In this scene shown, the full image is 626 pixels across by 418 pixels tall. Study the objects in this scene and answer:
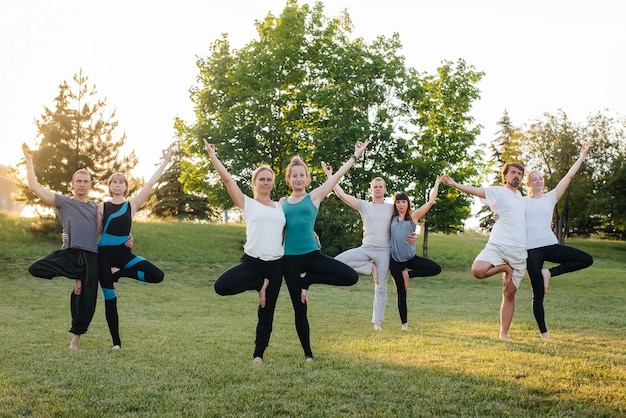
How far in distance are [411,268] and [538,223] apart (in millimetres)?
2389

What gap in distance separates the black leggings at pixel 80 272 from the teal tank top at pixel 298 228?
2.88 metres

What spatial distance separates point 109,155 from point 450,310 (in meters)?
19.8

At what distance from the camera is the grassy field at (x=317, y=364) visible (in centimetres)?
528

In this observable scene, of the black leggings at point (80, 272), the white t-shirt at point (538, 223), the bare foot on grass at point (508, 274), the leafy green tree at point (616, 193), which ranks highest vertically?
the leafy green tree at point (616, 193)

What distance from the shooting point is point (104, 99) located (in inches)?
1164

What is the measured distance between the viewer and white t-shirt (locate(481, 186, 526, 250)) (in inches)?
363

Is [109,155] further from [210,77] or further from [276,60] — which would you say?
[276,60]

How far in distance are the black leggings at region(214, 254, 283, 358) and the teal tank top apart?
252mm

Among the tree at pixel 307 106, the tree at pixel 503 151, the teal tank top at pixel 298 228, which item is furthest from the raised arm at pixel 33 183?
the tree at pixel 503 151

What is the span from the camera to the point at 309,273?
7.59 m

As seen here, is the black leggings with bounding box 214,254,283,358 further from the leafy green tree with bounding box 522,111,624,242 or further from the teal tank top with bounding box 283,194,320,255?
the leafy green tree with bounding box 522,111,624,242

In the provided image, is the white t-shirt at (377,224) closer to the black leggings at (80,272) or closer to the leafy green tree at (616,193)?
the black leggings at (80,272)

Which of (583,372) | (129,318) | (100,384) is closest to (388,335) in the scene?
(583,372)

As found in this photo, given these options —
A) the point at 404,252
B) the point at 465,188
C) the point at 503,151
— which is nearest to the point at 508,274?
the point at 465,188
